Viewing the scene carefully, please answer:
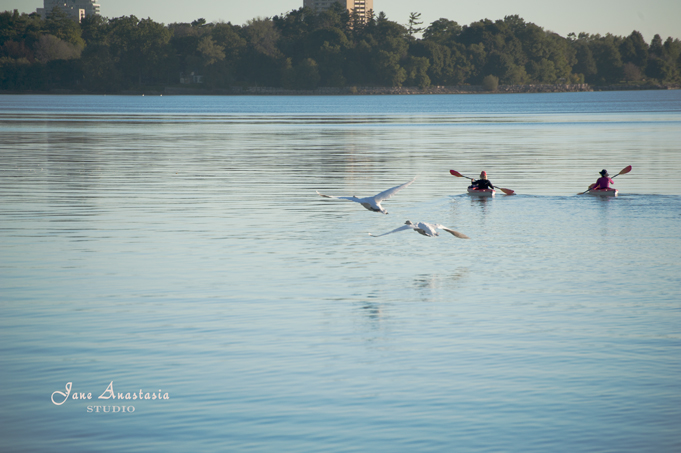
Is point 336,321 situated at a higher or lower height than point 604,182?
lower

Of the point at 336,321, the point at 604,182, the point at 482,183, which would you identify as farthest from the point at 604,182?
the point at 336,321

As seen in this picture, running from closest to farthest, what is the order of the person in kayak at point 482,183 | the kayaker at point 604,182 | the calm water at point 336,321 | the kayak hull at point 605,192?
the calm water at point 336,321 < the kayaker at point 604,182 < the kayak hull at point 605,192 < the person in kayak at point 482,183

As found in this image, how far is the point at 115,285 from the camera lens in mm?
17781

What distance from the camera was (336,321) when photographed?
49.6 feet

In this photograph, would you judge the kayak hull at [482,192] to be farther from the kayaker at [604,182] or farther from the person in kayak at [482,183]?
the kayaker at [604,182]

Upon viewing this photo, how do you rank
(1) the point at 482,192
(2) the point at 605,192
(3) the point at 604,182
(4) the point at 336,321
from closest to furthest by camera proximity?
(4) the point at 336,321 < (3) the point at 604,182 < (2) the point at 605,192 < (1) the point at 482,192

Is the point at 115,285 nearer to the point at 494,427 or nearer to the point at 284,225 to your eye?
the point at 284,225

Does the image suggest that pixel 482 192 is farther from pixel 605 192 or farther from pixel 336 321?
pixel 336 321

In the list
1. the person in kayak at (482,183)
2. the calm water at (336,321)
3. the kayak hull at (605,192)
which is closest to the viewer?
the calm water at (336,321)

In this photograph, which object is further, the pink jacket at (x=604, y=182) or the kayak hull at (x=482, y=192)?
the kayak hull at (x=482, y=192)

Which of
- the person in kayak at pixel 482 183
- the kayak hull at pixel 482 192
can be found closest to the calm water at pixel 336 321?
the kayak hull at pixel 482 192

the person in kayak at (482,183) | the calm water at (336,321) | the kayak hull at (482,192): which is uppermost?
the person in kayak at (482,183)

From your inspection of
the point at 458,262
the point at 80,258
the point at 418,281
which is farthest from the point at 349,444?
the point at 80,258

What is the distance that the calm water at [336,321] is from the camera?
10562mm
